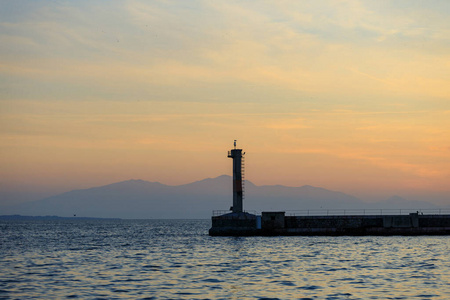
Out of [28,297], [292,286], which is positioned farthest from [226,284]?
[28,297]

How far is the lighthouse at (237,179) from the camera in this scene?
78812mm

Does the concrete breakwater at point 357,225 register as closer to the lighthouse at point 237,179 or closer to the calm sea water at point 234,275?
the lighthouse at point 237,179

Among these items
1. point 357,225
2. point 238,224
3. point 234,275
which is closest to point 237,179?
point 238,224

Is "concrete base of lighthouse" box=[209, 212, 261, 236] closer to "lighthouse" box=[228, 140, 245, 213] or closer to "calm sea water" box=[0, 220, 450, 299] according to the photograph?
"lighthouse" box=[228, 140, 245, 213]

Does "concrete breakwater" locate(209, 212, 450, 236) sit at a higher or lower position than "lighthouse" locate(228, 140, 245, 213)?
lower

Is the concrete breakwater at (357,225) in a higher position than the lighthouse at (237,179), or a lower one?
lower

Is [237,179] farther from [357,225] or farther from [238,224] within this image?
[357,225]

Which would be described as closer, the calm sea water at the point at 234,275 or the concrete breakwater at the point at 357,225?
the calm sea water at the point at 234,275

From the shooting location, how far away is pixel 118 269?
136ft

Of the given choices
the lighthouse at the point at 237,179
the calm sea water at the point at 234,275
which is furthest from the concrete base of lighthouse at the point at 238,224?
the calm sea water at the point at 234,275

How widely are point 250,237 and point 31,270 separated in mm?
42846

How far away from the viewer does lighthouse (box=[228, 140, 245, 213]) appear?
259 ft

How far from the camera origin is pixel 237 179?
79000 mm

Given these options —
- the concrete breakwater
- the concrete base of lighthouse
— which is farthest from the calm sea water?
the concrete breakwater
